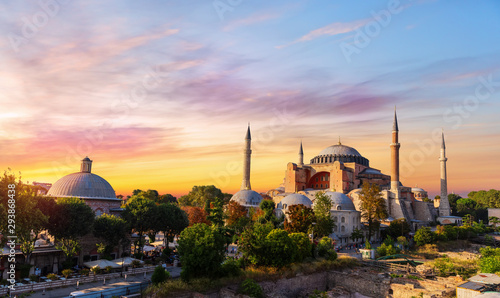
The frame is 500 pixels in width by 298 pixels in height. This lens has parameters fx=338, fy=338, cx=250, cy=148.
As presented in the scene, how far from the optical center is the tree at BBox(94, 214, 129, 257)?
94.2 feet

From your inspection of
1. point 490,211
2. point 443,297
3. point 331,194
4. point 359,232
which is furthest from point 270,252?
point 490,211

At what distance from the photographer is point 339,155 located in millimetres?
72125

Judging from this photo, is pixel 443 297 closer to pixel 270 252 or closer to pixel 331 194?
pixel 270 252

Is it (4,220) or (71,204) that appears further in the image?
(71,204)

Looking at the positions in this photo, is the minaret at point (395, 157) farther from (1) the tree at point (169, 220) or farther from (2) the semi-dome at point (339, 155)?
(1) the tree at point (169, 220)

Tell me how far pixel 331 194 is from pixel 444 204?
1395 inches

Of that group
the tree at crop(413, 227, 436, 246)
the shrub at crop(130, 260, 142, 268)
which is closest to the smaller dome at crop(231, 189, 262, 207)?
the tree at crop(413, 227, 436, 246)

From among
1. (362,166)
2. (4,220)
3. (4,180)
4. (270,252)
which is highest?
(362,166)

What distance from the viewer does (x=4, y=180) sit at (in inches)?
793

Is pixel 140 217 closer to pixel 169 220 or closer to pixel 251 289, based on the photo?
pixel 169 220

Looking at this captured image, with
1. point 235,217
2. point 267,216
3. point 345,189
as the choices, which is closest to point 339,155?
point 345,189

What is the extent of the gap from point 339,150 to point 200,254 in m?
57.8

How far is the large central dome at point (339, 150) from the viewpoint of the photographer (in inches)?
2884

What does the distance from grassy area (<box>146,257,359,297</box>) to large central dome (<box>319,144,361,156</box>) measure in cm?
4537
